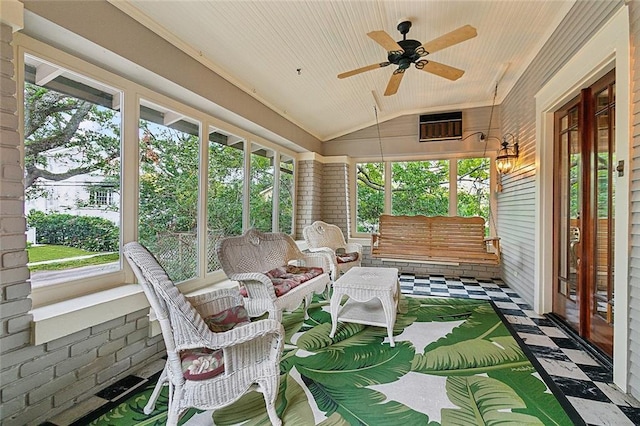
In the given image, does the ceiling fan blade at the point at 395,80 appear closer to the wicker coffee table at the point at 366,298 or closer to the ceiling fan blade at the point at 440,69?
the ceiling fan blade at the point at 440,69

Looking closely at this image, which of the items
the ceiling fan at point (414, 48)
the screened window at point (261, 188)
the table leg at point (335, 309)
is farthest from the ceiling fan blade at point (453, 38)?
the screened window at point (261, 188)

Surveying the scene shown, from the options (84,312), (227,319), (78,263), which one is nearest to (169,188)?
(78,263)

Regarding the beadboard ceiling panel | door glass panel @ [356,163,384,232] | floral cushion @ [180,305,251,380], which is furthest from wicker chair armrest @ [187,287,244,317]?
door glass panel @ [356,163,384,232]

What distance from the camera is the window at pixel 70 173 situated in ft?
6.37

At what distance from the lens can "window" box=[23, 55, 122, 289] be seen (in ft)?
6.37

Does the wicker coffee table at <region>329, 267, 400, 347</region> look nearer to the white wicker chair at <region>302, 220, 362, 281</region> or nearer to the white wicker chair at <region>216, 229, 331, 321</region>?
the white wicker chair at <region>216, 229, 331, 321</region>

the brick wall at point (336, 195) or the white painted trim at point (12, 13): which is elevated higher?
the white painted trim at point (12, 13)

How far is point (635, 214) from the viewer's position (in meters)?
1.93

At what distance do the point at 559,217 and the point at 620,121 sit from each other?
5.12 feet

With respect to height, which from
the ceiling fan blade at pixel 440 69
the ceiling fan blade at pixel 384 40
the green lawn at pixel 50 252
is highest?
the ceiling fan blade at pixel 384 40

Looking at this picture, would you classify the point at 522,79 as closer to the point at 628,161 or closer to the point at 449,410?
the point at 628,161

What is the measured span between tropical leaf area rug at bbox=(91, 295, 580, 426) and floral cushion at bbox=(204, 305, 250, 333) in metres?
0.46

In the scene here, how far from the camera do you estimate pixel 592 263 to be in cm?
262

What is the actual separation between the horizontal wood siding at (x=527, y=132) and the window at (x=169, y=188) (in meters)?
3.62
